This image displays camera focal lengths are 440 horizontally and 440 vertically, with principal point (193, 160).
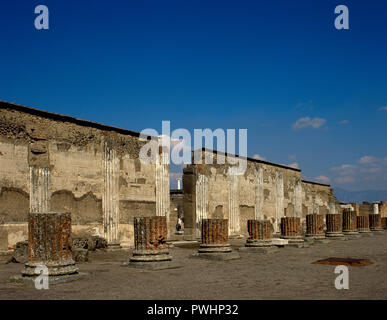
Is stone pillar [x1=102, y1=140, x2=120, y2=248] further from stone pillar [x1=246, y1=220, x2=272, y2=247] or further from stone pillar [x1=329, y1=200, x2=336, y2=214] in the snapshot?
stone pillar [x1=329, y1=200, x2=336, y2=214]

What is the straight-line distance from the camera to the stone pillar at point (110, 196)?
1325 cm

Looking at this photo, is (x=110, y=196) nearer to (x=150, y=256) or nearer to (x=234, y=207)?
(x=150, y=256)

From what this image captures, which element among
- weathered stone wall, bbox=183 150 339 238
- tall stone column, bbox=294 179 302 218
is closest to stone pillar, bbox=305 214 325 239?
weathered stone wall, bbox=183 150 339 238

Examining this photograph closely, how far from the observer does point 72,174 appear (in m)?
12.3

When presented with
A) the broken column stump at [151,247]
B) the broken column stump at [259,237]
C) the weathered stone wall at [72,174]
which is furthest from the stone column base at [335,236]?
the broken column stump at [151,247]

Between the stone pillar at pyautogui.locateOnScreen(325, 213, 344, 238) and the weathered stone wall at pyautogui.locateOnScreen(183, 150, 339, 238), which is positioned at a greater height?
the weathered stone wall at pyautogui.locateOnScreen(183, 150, 339, 238)

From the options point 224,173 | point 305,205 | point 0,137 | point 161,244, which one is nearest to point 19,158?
point 0,137

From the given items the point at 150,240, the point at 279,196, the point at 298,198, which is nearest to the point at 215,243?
the point at 150,240

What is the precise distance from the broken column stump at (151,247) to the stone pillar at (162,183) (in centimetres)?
608

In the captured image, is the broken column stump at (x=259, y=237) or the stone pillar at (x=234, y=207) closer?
the broken column stump at (x=259, y=237)

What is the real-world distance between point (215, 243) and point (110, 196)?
4.11 meters

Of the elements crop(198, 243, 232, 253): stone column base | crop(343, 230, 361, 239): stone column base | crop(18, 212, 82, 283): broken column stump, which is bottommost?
crop(343, 230, 361, 239): stone column base

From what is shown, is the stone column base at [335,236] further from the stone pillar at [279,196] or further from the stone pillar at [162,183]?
the stone pillar at [162,183]

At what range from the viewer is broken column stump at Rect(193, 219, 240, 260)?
34.9 ft
